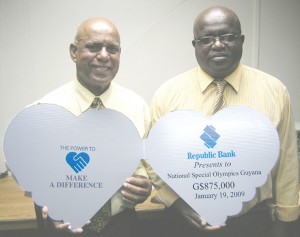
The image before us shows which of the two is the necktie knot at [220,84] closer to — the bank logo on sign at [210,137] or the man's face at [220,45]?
the man's face at [220,45]

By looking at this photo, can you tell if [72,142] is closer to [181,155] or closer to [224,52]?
[181,155]

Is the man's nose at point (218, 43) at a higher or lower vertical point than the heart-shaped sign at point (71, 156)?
higher

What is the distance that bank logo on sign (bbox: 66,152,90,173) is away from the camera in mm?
1049

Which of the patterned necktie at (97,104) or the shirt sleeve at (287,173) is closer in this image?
the patterned necktie at (97,104)

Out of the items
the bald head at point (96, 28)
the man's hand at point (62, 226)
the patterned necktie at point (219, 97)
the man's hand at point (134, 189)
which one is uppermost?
the bald head at point (96, 28)

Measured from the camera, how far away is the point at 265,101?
4.13ft

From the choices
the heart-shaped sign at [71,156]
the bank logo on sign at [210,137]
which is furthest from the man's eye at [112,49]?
the bank logo on sign at [210,137]

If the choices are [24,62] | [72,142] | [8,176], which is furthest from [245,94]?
[8,176]

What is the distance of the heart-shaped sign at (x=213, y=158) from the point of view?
1070 millimetres

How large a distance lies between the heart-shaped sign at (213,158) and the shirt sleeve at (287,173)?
0.26 meters

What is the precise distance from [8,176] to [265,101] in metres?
1.96

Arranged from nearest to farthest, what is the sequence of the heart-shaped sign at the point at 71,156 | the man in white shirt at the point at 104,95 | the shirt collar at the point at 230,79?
1. the heart-shaped sign at the point at 71,156
2. the man in white shirt at the point at 104,95
3. the shirt collar at the point at 230,79

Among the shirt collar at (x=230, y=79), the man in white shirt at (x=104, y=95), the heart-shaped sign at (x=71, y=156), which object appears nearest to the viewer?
the heart-shaped sign at (x=71, y=156)

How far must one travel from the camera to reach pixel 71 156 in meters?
1.05
